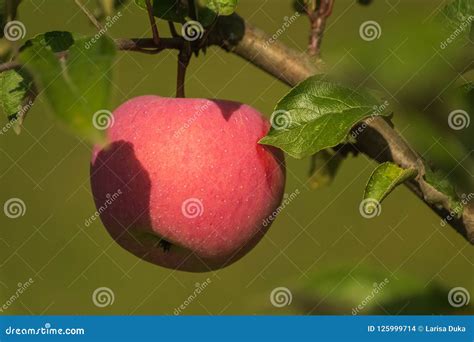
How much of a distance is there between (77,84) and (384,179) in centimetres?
37

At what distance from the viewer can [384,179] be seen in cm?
80

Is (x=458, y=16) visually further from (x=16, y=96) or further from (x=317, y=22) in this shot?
(x=16, y=96)

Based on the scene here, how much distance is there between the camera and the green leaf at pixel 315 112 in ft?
2.67

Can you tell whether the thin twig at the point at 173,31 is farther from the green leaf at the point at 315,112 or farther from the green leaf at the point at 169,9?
the green leaf at the point at 315,112

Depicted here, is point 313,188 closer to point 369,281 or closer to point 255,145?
point 255,145

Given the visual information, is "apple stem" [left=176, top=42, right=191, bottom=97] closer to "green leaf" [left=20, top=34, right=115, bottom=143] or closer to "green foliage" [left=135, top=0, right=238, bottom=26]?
"green foliage" [left=135, top=0, right=238, bottom=26]

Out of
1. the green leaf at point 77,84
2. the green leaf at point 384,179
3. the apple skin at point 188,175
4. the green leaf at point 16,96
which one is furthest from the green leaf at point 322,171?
the green leaf at point 77,84

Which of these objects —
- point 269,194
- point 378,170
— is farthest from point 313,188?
point 378,170

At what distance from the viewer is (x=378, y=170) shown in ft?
2.63

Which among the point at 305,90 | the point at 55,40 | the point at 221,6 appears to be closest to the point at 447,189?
the point at 305,90

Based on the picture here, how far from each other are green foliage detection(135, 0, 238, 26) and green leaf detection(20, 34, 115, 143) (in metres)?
0.25

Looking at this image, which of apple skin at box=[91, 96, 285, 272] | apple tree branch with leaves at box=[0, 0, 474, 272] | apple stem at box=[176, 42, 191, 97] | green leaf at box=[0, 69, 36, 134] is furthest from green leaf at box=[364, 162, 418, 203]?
green leaf at box=[0, 69, 36, 134]

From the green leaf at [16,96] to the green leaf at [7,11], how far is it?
0.19ft

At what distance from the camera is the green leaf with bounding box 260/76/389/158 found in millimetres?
812
